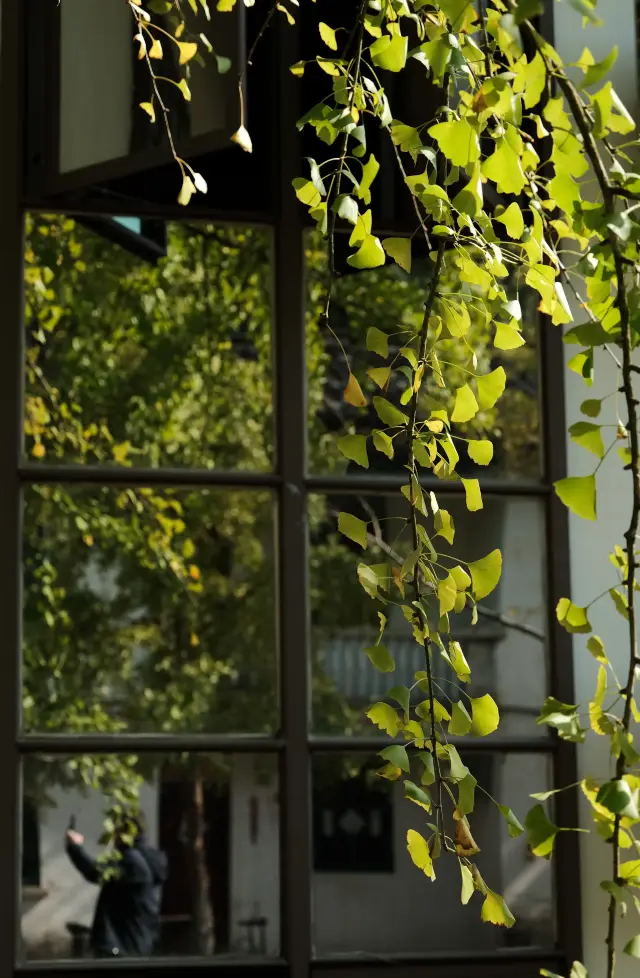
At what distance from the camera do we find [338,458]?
287 cm

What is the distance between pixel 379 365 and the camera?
2926 millimetres

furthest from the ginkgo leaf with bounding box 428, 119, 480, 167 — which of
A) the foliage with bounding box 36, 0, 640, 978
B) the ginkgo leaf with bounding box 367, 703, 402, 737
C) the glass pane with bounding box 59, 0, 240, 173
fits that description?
the glass pane with bounding box 59, 0, 240, 173

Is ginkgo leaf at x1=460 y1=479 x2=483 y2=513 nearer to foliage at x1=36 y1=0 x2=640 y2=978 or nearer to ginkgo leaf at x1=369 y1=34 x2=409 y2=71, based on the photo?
foliage at x1=36 y1=0 x2=640 y2=978

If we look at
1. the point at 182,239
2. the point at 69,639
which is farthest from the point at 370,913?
the point at 182,239

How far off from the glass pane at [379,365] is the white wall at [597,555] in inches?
3.9

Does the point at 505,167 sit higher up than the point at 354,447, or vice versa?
the point at 505,167

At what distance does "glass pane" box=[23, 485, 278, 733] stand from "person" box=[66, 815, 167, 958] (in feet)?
0.74

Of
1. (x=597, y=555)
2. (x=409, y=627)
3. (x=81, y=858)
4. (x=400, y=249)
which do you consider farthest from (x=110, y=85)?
(x=400, y=249)

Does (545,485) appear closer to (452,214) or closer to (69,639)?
(69,639)

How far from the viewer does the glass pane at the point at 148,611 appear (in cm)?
272

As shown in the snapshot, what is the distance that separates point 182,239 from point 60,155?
327mm

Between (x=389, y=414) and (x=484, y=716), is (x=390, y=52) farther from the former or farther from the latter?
(x=484, y=716)

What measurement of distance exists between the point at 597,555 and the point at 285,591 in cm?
67

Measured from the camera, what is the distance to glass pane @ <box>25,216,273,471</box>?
9.13 feet
